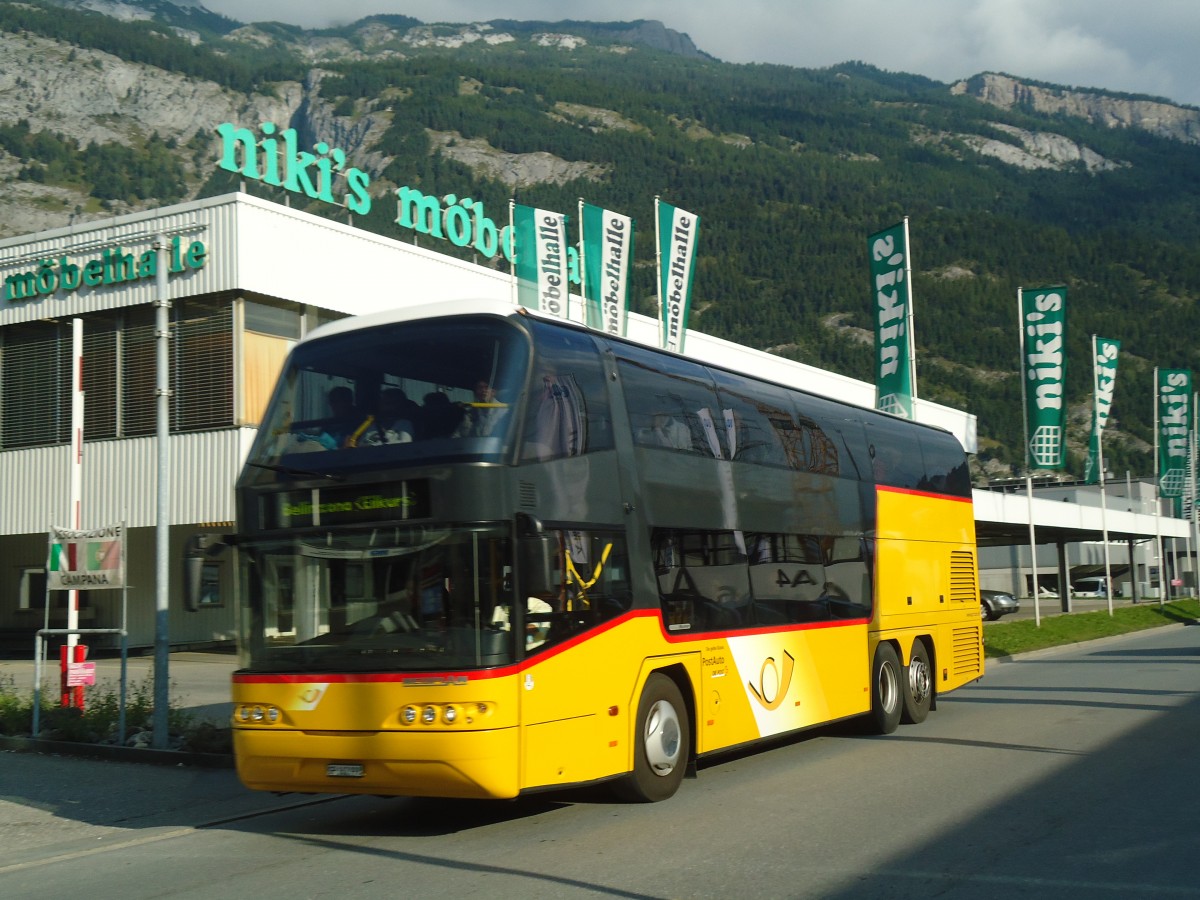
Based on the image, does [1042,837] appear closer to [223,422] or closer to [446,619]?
[446,619]

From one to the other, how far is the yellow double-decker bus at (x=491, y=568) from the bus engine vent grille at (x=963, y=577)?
627 centimetres

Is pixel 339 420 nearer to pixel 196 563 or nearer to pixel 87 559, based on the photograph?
pixel 196 563

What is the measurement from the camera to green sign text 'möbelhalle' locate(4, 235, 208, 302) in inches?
1003

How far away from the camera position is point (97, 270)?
26812 mm

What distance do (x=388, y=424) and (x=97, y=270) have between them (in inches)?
781

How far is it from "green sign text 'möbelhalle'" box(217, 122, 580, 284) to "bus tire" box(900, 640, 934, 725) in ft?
54.8

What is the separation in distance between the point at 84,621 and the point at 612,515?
26133 millimetres

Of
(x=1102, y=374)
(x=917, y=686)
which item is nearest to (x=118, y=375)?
(x=917, y=686)

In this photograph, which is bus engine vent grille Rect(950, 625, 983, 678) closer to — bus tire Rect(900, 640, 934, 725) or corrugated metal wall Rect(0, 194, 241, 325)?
bus tire Rect(900, 640, 934, 725)

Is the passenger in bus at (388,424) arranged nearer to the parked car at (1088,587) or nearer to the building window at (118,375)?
the building window at (118,375)

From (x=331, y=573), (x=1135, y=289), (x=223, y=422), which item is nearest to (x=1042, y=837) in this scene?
(x=331, y=573)

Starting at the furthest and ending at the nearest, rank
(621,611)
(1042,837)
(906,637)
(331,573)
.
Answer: (906,637) < (621,611) < (331,573) < (1042,837)

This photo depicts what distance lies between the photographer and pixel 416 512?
8992mm

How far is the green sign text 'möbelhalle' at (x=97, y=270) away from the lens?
83.6ft
